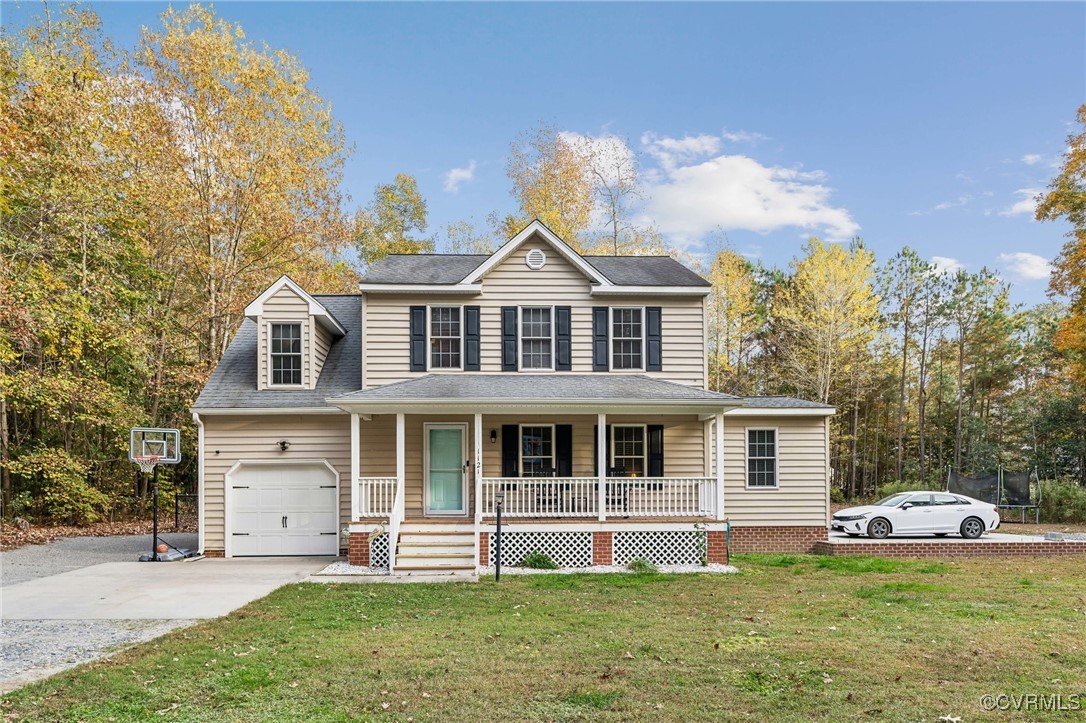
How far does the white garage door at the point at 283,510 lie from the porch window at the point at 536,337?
512 cm

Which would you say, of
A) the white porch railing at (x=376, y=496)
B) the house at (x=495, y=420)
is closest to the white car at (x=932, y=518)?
the house at (x=495, y=420)

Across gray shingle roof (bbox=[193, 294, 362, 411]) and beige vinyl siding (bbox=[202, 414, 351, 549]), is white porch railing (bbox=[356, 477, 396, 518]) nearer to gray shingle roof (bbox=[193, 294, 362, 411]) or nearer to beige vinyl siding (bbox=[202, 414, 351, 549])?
beige vinyl siding (bbox=[202, 414, 351, 549])

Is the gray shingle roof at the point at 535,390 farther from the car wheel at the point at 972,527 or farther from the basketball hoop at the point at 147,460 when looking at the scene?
the car wheel at the point at 972,527

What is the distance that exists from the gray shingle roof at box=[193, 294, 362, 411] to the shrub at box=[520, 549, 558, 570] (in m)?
5.46

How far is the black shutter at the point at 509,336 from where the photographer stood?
50.6ft

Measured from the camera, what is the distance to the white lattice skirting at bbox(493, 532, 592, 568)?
13.0m

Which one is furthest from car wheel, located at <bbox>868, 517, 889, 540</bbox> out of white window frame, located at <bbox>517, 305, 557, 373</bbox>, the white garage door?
the white garage door

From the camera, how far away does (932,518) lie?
15.8 meters

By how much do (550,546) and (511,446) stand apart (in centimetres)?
277

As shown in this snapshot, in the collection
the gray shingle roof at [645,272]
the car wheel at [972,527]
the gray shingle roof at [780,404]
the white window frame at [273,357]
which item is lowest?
the car wheel at [972,527]

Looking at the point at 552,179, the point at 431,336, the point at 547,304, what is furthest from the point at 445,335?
the point at 552,179

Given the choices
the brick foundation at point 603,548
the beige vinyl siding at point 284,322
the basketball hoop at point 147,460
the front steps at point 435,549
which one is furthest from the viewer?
the beige vinyl siding at point 284,322

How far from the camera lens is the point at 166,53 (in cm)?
2047

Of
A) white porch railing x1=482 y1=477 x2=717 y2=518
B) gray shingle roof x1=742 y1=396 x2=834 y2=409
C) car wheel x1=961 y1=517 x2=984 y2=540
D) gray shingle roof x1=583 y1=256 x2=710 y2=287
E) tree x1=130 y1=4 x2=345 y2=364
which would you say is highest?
tree x1=130 y1=4 x2=345 y2=364
